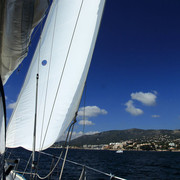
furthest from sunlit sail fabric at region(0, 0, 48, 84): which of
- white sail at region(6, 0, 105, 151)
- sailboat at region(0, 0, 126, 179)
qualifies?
white sail at region(6, 0, 105, 151)

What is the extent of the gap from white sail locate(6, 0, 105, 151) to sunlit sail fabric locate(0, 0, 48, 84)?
46.7 inches

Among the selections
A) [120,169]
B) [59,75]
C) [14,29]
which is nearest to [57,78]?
[59,75]

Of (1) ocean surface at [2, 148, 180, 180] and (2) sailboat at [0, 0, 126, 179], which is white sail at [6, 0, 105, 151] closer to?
(2) sailboat at [0, 0, 126, 179]

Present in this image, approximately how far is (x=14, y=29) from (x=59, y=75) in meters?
1.71

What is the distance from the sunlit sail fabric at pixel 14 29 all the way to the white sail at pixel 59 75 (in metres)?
1.19

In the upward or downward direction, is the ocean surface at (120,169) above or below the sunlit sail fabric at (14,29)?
below

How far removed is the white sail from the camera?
3359 millimetres

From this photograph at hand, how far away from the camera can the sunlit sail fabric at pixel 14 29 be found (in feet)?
6.30

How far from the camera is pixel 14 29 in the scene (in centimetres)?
204

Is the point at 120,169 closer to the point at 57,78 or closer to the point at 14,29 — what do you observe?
the point at 57,78

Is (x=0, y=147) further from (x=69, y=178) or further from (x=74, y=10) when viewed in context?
(x=69, y=178)

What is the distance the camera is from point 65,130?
10.8 ft

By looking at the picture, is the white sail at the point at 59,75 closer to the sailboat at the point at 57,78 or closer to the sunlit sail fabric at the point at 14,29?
the sailboat at the point at 57,78

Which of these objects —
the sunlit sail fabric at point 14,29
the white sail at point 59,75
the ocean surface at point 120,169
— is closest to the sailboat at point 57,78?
the white sail at point 59,75
